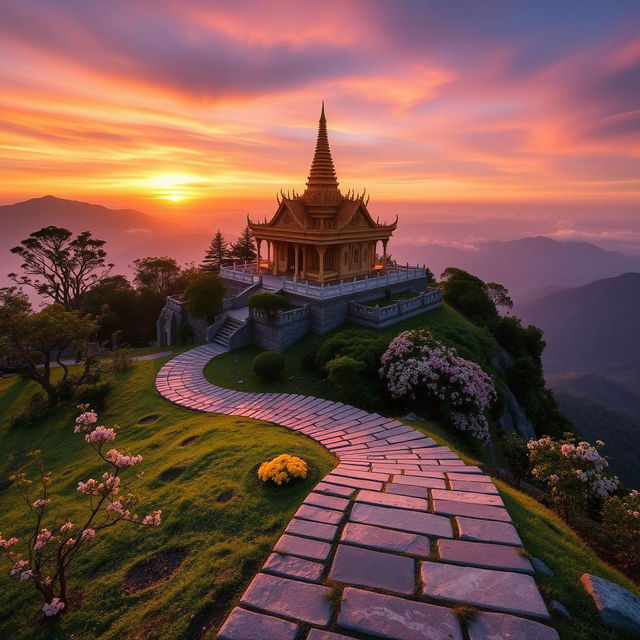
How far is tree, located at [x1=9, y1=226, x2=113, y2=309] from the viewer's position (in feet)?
111

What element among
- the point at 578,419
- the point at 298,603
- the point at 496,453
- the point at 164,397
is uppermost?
the point at 298,603

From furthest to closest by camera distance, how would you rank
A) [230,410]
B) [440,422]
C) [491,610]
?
[230,410], [440,422], [491,610]

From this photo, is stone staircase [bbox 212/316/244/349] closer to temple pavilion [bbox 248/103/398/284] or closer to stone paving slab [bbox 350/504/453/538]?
temple pavilion [bbox 248/103/398/284]

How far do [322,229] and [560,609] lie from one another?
24848 mm

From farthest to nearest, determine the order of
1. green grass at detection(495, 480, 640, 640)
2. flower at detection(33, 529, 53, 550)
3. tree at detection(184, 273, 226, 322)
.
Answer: tree at detection(184, 273, 226, 322) < flower at detection(33, 529, 53, 550) < green grass at detection(495, 480, 640, 640)

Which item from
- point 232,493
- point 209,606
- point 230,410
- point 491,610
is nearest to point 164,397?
point 230,410

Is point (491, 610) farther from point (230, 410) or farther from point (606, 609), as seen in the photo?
point (230, 410)

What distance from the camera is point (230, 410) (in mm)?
16672

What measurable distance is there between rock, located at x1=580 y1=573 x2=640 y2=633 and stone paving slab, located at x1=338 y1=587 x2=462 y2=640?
2164mm

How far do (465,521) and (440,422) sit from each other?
865 cm

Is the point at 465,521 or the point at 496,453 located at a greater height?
the point at 465,521

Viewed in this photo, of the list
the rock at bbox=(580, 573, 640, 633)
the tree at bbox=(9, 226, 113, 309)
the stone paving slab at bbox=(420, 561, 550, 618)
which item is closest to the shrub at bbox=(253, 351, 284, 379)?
the stone paving slab at bbox=(420, 561, 550, 618)

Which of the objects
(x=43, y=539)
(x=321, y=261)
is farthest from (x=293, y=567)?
(x=321, y=261)

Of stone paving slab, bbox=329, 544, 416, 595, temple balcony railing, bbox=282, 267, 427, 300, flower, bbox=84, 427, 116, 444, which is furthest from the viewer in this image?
temple balcony railing, bbox=282, 267, 427, 300
